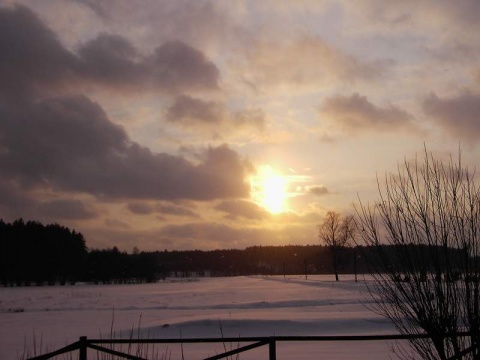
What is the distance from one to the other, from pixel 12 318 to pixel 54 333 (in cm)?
1084

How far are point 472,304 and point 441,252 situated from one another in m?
0.80

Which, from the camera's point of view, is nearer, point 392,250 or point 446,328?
point 446,328

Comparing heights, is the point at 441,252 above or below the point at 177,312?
above

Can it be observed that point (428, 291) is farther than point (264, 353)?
No

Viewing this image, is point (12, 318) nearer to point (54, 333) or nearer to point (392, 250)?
point (54, 333)

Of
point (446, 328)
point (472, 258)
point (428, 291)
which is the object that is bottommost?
point (446, 328)

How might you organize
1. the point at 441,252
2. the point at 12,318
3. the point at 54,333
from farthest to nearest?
1. the point at 12,318
2. the point at 54,333
3. the point at 441,252

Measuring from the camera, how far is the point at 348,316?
1096 inches

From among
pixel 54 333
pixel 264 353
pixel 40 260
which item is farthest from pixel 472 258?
pixel 40 260

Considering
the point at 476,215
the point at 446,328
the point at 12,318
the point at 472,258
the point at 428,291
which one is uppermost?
the point at 476,215

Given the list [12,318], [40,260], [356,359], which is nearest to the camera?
[356,359]

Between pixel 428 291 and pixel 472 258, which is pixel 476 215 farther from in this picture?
pixel 428 291

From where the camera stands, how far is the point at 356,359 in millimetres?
14477

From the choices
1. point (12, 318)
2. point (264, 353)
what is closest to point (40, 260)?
point (12, 318)
